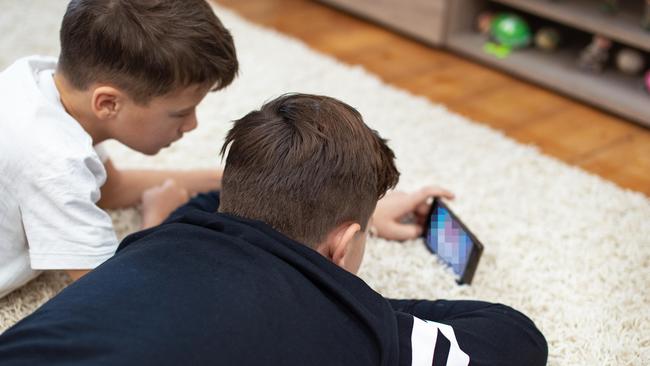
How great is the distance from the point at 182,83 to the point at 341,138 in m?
0.32

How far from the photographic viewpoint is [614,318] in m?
1.04

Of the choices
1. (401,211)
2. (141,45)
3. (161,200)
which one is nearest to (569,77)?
(401,211)

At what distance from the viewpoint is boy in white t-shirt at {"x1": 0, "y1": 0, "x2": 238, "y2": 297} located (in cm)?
88

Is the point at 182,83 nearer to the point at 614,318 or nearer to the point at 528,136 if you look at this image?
the point at 614,318

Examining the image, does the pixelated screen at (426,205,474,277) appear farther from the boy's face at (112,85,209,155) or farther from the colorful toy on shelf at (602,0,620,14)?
the colorful toy on shelf at (602,0,620,14)

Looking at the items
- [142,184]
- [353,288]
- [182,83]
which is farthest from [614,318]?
[142,184]

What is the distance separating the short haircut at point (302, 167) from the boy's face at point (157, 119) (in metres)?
0.25

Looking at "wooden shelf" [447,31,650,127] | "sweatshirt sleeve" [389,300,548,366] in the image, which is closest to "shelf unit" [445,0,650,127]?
"wooden shelf" [447,31,650,127]

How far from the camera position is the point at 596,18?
174 centimetres

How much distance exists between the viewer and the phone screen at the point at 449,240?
3.59 feet

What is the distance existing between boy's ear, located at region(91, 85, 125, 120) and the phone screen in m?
0.56

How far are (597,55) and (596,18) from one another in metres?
0.10

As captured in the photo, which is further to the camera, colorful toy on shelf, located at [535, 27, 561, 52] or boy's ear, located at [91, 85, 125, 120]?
colorful toy on shelf, located at [535, 27, 561, 52]

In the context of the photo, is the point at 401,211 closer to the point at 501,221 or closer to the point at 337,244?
the point at 501,221
